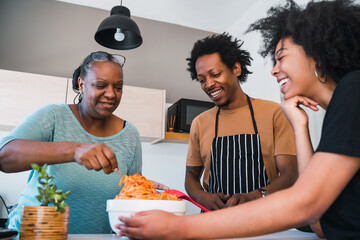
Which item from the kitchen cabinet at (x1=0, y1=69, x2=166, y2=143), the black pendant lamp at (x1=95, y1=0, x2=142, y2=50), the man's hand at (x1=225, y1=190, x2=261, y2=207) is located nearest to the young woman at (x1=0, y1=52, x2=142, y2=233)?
the man's hand at (x1=225, y1=190, x2=261, y2=207)

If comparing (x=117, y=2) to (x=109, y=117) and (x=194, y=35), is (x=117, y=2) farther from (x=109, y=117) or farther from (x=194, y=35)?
(x=109, y=117)

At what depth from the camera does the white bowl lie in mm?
803

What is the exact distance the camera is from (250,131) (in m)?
1.80

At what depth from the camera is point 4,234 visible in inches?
28.1

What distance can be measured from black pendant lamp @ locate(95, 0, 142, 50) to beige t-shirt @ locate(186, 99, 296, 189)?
3.10 feet

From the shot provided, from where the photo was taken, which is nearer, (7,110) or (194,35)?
(7,110)

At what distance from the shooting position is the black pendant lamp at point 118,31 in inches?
90.8

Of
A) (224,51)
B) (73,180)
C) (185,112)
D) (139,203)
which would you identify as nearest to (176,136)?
(185,112)

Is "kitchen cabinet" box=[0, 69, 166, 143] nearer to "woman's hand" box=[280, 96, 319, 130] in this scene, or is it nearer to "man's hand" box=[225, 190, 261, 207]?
"man's hand" box=[225, 190, 261, 207]

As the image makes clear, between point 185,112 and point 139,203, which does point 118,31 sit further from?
point 139,203

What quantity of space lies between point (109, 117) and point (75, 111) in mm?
170

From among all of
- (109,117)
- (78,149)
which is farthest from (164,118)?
(78,149)

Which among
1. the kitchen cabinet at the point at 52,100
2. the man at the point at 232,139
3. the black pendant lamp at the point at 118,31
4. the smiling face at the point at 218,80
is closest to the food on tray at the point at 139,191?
the man at the point at 232,139

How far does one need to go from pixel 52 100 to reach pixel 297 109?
245 cm
